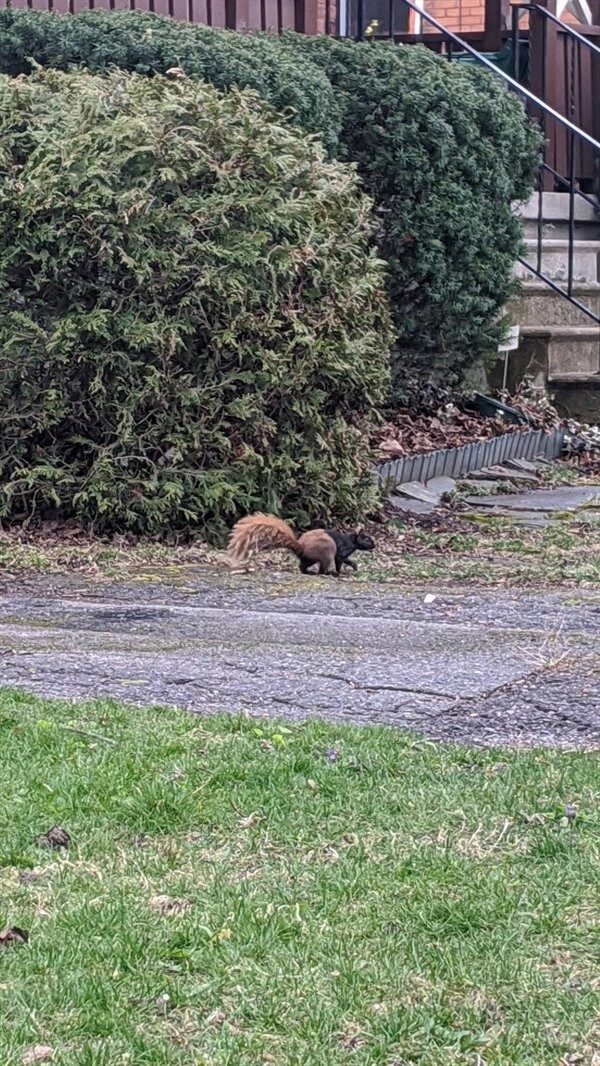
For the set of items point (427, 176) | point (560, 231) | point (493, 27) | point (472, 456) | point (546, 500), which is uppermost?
point (493, 27)

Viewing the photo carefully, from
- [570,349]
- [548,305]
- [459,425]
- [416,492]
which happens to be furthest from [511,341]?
[416,492]

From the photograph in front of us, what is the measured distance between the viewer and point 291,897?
324 cm

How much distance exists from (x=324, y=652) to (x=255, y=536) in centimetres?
180

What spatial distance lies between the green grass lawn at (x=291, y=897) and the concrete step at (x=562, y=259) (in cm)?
945

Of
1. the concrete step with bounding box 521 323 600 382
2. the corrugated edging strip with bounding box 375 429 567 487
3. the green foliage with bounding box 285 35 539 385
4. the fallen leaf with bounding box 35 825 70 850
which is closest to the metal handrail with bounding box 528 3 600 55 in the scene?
the concrete step with bounding box 521 323 600 382

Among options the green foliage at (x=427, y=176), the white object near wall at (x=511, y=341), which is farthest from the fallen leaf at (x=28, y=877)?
the white object near wall at (x=511, y=341)

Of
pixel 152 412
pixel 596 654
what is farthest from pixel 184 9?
pixel 596 654

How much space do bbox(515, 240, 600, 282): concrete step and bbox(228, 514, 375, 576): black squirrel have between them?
20.6 ft

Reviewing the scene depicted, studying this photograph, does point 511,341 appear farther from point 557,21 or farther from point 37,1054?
point 37,1054

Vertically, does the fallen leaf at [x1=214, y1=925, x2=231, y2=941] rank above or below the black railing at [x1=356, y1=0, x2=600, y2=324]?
below

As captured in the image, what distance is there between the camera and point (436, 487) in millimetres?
9805

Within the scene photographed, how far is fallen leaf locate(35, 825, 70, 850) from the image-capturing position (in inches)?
139

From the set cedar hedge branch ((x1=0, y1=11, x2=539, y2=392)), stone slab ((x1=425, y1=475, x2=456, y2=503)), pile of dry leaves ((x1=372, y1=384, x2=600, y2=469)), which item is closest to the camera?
stone slab ((x1=425, y1=475, x2=456, y2=503))

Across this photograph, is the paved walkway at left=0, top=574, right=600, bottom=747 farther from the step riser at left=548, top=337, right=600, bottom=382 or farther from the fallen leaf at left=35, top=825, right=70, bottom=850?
the step riser at left=548, top=337, right=600, bottom=382
